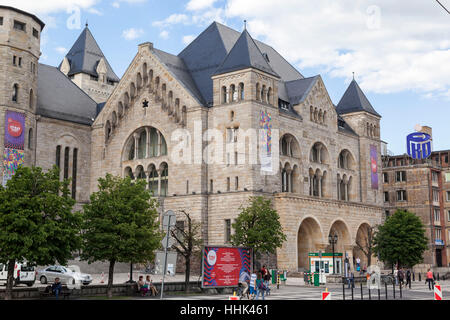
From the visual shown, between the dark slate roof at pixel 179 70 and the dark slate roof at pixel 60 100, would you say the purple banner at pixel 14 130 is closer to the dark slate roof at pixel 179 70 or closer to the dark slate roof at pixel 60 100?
the dark slate roof at pixel 60 100

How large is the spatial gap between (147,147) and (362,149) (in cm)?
2581

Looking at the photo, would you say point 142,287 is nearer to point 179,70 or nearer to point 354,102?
point 179,70

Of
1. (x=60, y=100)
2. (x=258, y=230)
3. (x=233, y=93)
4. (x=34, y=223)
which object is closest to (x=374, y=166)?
(x=233, y=93)

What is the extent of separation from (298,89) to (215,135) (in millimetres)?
13159

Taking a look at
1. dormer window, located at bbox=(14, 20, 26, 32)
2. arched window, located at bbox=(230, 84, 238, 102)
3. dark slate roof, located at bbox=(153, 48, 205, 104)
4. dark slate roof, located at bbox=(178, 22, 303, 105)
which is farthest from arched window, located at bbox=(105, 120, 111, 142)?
arched window, located at bbox=(230, 84, 238, 102)

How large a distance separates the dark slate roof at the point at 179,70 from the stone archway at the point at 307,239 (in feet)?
51.8

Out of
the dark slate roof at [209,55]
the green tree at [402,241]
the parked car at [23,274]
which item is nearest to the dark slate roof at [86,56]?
the dark slate roof at [209,55]

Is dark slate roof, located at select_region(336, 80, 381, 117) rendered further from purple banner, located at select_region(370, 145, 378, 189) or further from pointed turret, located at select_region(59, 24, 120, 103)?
pointed turret, located at select_region(59, 24, 120, 103)

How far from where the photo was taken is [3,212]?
28.6 meters

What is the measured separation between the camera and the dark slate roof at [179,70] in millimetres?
57812

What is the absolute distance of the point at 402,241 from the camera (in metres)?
56.6

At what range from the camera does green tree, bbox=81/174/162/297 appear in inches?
1292

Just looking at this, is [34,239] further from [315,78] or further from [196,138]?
[315,78]

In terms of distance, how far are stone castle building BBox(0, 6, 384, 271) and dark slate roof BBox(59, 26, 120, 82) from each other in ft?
60.9
